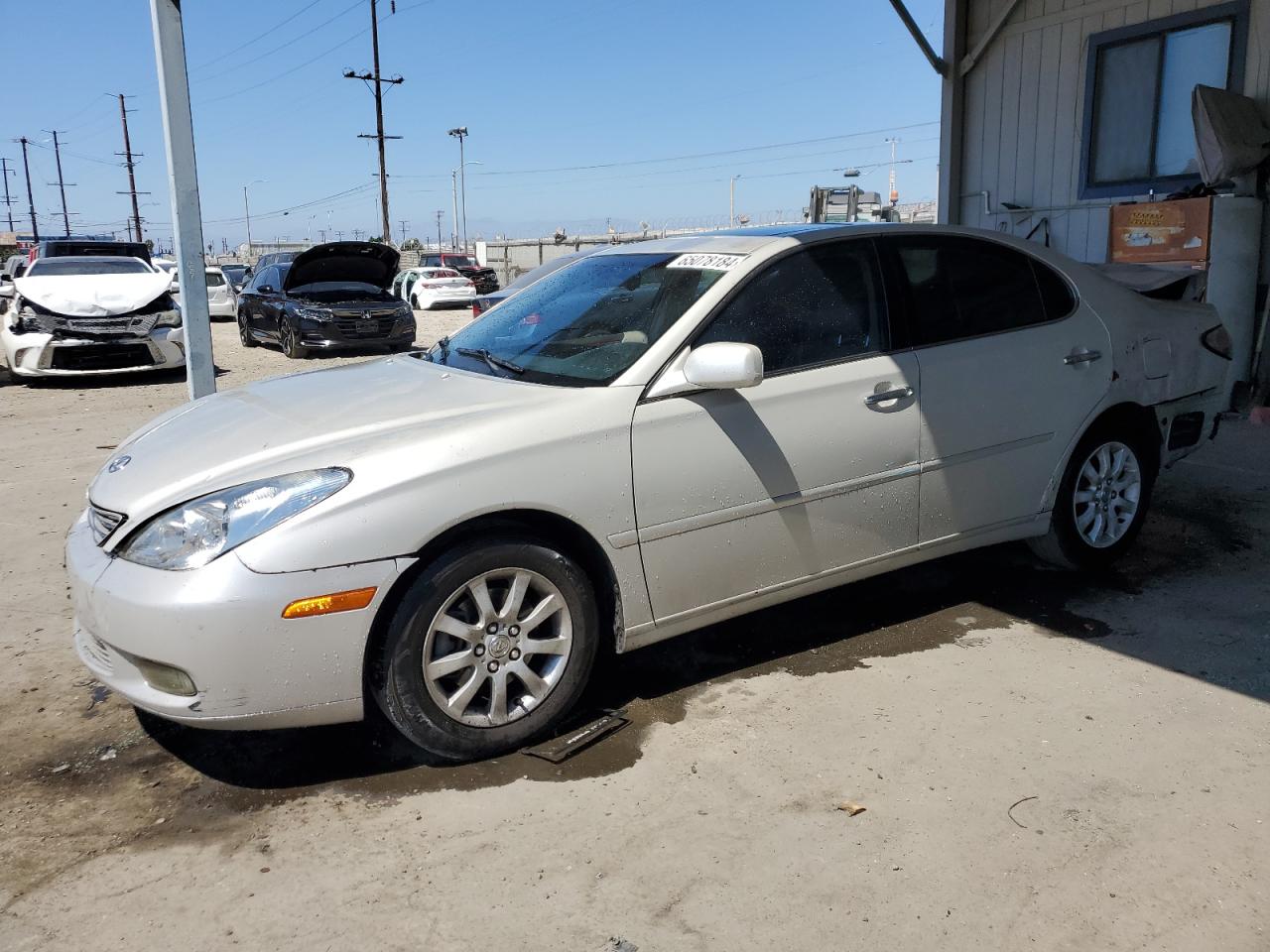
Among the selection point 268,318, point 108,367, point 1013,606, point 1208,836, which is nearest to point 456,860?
point 1208,836

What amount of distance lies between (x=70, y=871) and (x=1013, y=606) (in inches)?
145

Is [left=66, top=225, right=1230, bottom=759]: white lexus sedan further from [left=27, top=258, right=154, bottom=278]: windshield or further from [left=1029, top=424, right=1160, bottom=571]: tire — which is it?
[left=27, top=258, right=154, bottom=278]: windshield

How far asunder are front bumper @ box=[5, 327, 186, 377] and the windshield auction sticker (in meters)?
9.36

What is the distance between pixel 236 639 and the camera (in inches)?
114

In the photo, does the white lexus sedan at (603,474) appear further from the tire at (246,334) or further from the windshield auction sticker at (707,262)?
the tire at (246,334)

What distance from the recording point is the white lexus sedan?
299 cm

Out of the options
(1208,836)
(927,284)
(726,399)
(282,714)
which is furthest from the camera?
(927,284)

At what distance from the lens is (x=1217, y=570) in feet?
16.2

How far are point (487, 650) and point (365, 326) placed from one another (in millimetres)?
12555

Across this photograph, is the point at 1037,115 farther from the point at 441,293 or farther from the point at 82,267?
the point at 441,293

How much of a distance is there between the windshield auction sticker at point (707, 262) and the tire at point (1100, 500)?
6.10 ft

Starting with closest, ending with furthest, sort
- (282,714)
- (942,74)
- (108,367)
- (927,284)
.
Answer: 1. (282,714)
2. (927,284)
3. (942,74)
4. (108,367)

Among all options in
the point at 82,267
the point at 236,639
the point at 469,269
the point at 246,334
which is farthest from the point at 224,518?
the point at 469,269

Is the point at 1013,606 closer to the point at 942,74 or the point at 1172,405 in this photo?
the point at 1172,405
